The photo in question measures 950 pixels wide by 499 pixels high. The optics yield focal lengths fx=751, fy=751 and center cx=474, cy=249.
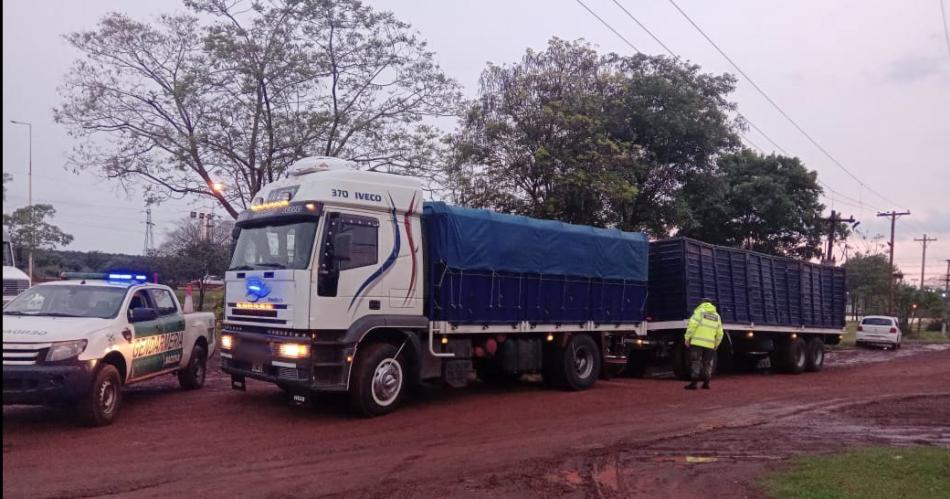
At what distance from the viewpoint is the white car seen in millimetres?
33812

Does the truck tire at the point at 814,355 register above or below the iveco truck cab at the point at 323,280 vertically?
below

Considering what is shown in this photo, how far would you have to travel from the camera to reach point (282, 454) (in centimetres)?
787

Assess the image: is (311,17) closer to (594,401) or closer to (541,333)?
(541,333)

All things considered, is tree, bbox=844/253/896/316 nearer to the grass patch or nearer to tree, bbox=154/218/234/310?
tree, bbox=154/218/234/310

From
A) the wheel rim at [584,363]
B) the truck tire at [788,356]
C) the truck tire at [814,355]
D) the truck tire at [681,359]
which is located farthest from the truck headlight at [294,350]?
the truck tire at [814,355]

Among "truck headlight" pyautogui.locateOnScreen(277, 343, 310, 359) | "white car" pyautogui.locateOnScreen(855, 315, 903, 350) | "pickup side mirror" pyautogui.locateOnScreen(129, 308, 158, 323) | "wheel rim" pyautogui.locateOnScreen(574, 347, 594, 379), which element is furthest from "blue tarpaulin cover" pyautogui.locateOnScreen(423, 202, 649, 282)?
"white car" pyautogui.locateOnScreen(855, 315, 903, 350)

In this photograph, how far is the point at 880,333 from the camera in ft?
111

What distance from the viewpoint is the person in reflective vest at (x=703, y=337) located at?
14688 millimetres

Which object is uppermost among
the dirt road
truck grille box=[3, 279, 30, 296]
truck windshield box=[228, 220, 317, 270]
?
truck windshield box=[228, 220, 317, 270]

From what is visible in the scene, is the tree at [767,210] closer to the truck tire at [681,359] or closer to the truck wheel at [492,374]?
the truck tire at [681,359]

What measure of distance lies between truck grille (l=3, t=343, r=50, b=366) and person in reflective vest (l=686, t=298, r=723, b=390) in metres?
11.1

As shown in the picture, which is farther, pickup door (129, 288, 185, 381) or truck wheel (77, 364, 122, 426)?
pickup door (129, 288, 185, 381)

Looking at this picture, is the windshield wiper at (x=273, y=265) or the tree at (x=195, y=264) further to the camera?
the tree at (x=195, y=264)

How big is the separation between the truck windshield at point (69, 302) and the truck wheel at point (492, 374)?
5.56 meters
